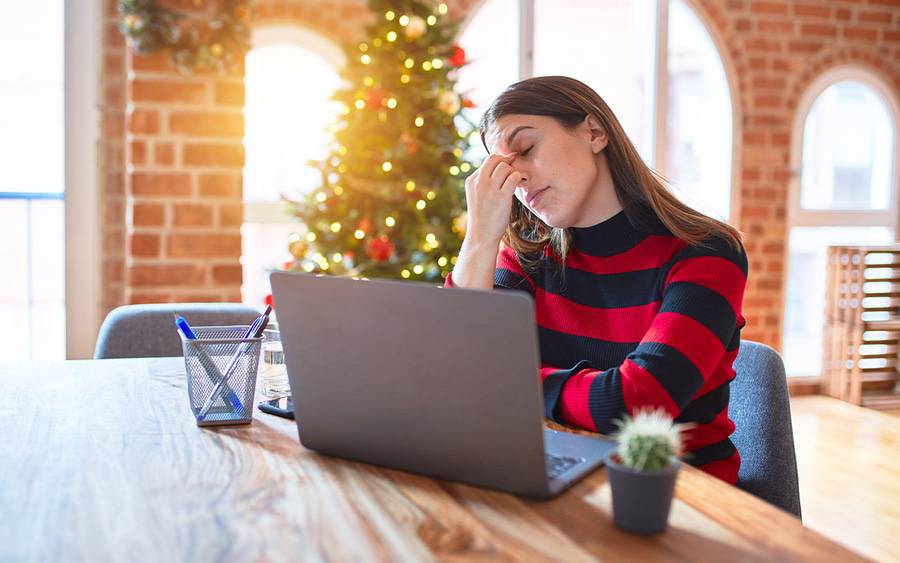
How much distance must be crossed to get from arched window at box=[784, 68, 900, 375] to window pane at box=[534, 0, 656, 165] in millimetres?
844

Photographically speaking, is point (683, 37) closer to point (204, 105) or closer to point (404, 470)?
point (204, 105)

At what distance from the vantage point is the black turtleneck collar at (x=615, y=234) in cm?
142

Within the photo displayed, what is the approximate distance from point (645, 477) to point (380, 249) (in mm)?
2401

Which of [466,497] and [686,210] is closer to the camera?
[466,497]

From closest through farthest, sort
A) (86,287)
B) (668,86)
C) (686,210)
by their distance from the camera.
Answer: (686,210) → (86,287) → (668,86)

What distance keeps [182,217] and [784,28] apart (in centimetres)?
317

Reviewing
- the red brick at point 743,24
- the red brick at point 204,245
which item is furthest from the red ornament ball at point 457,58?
the red brick at point 743,24

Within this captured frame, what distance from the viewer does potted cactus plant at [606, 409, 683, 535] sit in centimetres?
77

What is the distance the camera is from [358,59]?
10.7ft

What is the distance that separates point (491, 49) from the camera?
4.15m

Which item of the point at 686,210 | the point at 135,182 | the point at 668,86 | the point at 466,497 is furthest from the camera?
the point at 668,86

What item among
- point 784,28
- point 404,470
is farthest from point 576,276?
point 784,28

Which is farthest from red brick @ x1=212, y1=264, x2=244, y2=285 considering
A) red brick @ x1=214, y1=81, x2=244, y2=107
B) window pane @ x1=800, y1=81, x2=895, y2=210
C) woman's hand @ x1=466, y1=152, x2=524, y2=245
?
window pane @ x1=800, y1=81, x2=895, y2=210

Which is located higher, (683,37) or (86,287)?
(683,37)
